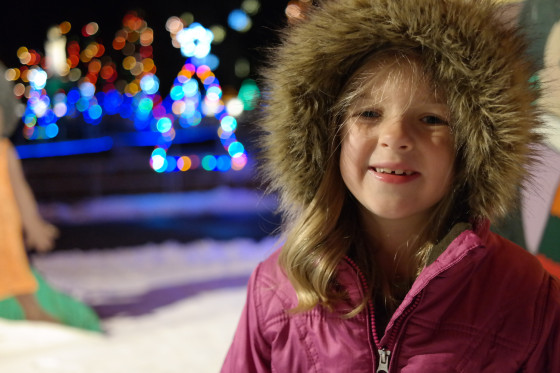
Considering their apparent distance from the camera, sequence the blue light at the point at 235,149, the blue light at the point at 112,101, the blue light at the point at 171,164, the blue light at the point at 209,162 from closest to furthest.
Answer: the blue light at the point at 171,164, the blue light at the point at 209,162, the blue light at the point at 235,149, the blue light at the point at 112,101

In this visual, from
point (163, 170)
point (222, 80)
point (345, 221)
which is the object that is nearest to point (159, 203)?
point (163, 170)

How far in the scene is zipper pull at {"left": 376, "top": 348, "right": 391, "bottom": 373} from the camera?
86cm

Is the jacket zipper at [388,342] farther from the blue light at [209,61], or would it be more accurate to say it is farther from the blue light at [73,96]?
the blue light at [73,96]

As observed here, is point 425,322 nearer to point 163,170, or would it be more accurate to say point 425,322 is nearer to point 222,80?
point 163,170

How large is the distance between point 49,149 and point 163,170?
158 centimetres

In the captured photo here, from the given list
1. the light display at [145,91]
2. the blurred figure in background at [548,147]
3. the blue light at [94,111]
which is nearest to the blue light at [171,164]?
the light display at [145,91]

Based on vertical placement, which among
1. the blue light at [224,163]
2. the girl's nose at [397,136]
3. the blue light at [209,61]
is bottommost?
the blue light at [224,163]

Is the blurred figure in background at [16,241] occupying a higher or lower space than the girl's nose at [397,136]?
lower

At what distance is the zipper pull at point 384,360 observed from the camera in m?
0.86

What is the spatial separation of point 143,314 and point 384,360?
84.5 inches

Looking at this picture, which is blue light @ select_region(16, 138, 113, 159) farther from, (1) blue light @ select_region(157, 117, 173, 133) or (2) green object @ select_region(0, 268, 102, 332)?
(2) green object @ select_region(0, 268, 102, 332)

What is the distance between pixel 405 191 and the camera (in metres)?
0.87

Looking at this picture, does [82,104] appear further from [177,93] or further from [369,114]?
[369,114]

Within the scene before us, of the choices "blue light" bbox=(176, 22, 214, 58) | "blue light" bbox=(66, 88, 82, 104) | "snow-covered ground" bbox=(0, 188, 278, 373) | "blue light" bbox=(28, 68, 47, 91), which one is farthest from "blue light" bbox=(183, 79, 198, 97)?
"snow-covered ground" bbox=(0, 188, 278, 373)
